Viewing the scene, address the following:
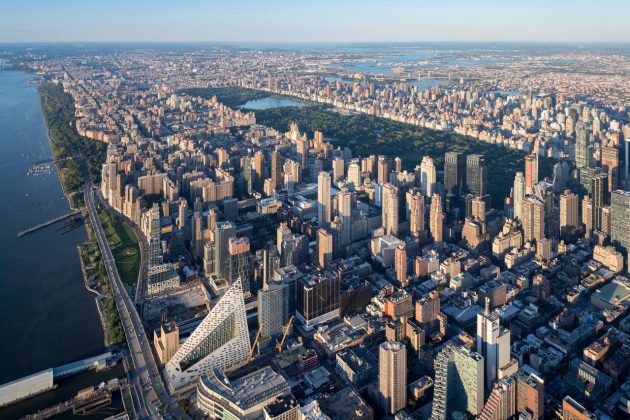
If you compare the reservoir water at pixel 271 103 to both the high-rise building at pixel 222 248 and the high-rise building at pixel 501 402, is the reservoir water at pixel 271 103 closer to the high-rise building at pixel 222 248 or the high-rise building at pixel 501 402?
the high-rise building at pixel 222 248

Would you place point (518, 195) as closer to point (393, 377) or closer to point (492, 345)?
point (492, 345)

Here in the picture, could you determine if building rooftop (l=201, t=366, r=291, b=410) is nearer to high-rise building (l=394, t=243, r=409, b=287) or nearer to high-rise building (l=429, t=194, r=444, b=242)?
high-rise building (l=394, t=243, r=409, b=287)

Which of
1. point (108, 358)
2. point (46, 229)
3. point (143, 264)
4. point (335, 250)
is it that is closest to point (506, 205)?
point (335, 250)

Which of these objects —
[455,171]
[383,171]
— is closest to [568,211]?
[455,171]

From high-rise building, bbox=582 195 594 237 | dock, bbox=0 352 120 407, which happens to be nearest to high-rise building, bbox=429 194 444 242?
high-rise building, bbox=582 195 594 237

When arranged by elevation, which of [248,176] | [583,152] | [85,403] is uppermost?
[583,152]

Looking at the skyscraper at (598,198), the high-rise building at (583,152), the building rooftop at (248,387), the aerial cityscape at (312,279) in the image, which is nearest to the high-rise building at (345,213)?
the aerial cityscape at (312,279)
